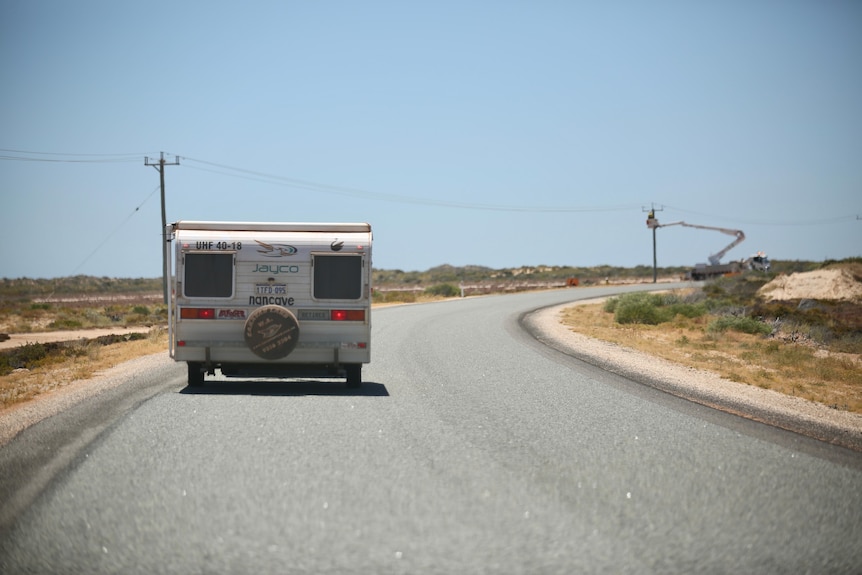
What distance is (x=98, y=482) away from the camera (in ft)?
22.3

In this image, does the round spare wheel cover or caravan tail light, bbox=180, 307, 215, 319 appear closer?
the round spare wheel cover

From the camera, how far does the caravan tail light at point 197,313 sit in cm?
1233

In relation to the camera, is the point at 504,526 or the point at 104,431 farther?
the point at 104,431

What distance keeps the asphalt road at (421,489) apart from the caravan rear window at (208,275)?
A: 1.58 m

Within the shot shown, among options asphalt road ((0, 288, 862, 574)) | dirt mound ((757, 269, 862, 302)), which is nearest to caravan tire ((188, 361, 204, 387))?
asphalt road ((0, 288, 862, 574))

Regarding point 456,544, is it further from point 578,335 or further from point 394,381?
point 578,335

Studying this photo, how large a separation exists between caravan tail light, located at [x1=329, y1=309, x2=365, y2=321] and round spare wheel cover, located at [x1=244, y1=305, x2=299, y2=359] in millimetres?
606

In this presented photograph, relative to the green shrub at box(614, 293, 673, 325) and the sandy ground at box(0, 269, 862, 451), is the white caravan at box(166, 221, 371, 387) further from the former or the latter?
the green shrub at box(614, 293, 673, 325)

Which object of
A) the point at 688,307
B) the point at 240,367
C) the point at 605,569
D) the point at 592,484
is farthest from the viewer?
the point at 688,307

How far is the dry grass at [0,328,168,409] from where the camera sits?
45.9 feet

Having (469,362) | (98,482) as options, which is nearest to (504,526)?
(98,482)

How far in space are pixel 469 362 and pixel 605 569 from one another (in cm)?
1223

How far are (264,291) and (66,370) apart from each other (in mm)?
7493

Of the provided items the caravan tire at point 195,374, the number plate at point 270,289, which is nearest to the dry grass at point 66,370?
the caravan tire at point 195,374
